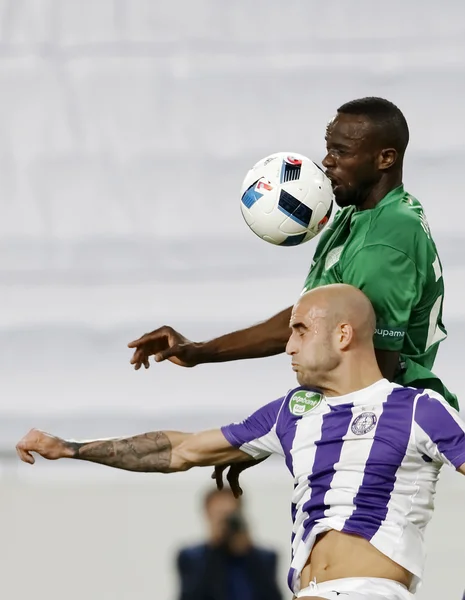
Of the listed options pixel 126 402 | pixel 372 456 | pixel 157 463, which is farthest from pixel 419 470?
pixel 126 402

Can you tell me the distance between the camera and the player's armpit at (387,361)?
2748 millimetres

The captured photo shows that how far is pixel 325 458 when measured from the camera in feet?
8.84

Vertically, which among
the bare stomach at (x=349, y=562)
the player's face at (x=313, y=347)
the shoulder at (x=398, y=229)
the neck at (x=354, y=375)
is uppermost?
the shoulder at (x=398, y=229)

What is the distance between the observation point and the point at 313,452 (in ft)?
8.93

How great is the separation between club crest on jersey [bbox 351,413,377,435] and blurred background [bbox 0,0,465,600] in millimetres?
1778

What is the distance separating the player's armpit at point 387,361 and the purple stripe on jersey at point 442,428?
16cm

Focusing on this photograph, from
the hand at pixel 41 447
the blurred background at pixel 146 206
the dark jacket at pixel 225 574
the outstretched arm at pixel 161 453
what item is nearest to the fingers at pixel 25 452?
the hand at pixel 41 447

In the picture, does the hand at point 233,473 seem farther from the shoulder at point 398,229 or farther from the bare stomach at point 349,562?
the shoulder at point 398,229

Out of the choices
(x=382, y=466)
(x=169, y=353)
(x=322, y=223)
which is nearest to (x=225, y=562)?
(x=169, y=353)

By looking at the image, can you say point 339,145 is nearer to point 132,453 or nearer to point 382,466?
point 382,466

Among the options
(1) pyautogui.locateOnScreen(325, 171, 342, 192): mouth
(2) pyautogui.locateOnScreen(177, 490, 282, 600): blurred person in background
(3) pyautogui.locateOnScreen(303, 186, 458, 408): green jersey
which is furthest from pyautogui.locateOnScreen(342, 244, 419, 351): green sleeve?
(2) pyautogui.locateOnScreen(177, 490, 282, 600): blurred person in background

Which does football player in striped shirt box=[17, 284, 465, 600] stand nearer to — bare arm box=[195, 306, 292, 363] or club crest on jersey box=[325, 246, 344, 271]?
club crest on jersey box=[325, 246, 344, 271]

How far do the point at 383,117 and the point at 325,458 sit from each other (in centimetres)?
80

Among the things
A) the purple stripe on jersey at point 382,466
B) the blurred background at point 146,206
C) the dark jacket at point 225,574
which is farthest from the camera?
the blurred background at point 146,206
